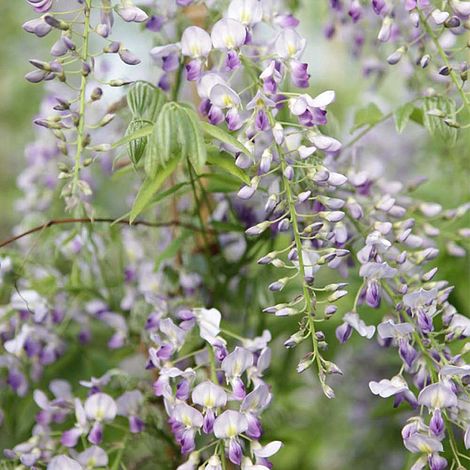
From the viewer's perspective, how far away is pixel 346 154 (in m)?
1.11

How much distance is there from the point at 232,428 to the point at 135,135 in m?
0.28

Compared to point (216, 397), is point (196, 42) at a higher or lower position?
higher

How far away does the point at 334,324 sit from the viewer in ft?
3.67

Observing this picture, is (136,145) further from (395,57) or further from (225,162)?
(395,57)

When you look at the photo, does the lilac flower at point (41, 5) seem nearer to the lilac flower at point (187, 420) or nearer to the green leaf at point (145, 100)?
the green leaf at point (145, 100)

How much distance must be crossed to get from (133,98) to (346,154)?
411 mm

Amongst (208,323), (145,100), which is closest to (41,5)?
(145,100)

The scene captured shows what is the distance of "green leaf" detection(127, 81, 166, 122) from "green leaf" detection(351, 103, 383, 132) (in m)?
0.28

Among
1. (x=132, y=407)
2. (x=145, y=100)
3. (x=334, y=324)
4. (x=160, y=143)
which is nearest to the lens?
(x=160, y=143)

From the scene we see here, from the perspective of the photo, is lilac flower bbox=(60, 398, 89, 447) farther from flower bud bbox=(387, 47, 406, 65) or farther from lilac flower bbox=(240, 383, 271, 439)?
flower bud bbox=(387, 47, 406, 65)

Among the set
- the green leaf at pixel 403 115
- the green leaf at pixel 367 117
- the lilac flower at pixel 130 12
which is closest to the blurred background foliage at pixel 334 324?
the green leaf at pixel 367 117

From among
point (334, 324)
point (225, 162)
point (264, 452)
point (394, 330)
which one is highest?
point (225, 162)

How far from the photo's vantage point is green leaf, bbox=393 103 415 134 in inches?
34.7

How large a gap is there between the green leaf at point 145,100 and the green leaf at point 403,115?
0.27 metres
